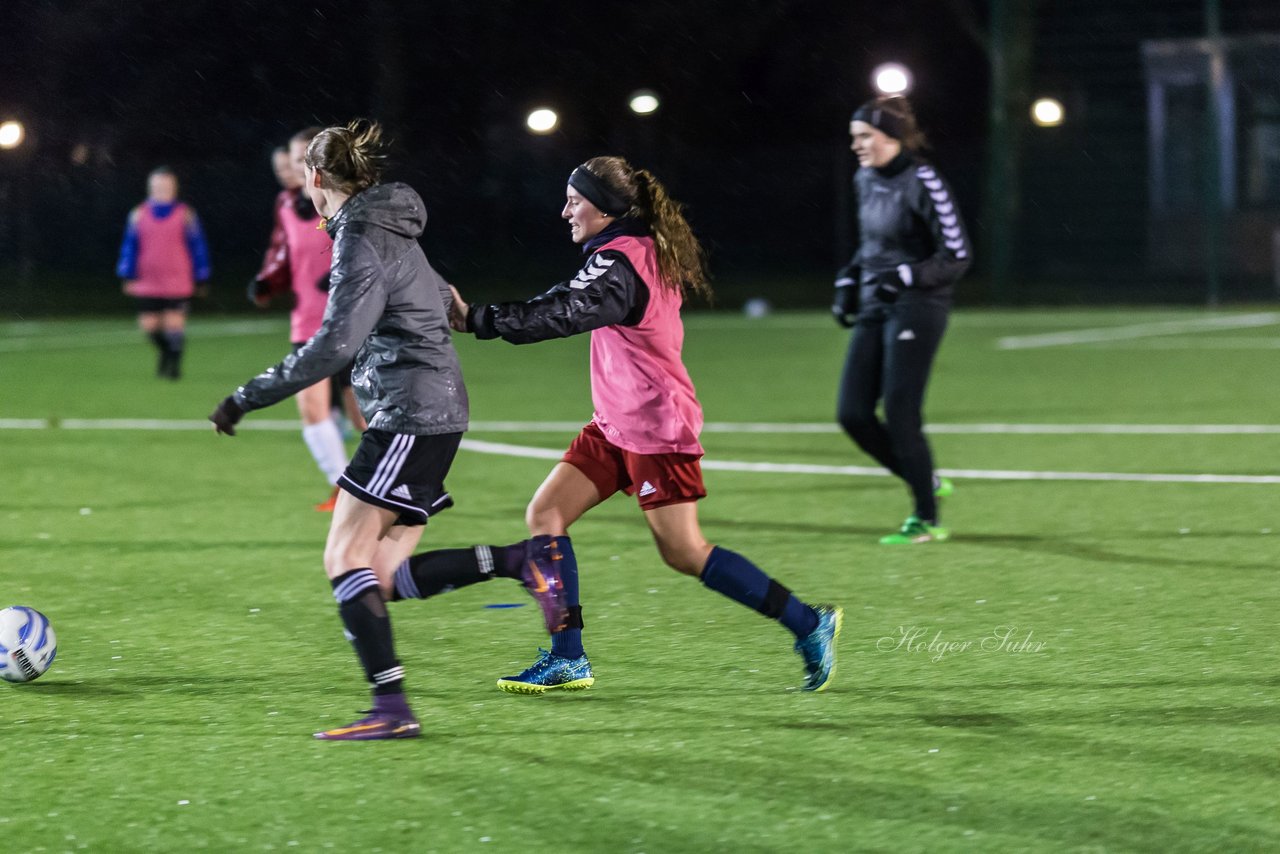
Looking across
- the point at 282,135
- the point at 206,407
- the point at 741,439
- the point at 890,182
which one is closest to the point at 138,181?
the point at 282,135

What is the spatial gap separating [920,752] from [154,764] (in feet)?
6.93

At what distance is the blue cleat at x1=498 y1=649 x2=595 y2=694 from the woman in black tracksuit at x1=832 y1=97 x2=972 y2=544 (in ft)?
10.3

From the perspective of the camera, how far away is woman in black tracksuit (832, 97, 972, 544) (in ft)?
28.7

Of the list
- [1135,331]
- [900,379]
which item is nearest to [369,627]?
[900,379]

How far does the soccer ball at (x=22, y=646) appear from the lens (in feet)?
20.0

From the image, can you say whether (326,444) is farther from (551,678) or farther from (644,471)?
(644,471)

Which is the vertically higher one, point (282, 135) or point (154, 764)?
point (282, 135)

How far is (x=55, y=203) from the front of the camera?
32.8 metres

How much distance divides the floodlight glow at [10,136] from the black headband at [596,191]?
85.1ft

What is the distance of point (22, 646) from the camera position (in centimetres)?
613

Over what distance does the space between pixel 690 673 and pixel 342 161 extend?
2.06 metres

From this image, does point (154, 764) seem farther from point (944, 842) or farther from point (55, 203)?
point (55, 203)

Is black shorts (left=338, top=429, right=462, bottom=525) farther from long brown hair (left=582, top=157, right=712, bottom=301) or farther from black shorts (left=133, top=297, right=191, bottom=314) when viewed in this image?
black shorts (left=133, top=297, right=191, bottom=314)

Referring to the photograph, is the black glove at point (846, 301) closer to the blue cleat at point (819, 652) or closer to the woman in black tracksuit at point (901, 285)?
the woman in black tracksuit at point (901, 285)
